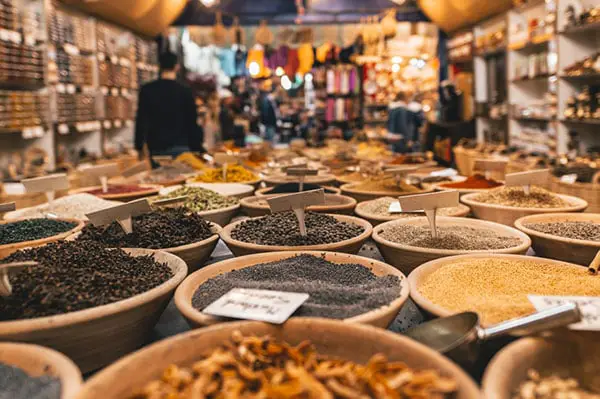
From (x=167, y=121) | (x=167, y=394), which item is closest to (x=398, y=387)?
(x=167, y=394)

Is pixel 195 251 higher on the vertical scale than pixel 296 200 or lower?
A: lower

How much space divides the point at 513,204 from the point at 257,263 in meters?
1.08

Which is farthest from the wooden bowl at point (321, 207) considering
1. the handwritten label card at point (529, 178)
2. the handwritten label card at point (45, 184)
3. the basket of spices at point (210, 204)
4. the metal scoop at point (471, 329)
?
the metal scoop at point (471, 329)

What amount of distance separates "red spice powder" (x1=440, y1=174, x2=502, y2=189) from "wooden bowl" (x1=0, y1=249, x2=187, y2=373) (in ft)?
5.54

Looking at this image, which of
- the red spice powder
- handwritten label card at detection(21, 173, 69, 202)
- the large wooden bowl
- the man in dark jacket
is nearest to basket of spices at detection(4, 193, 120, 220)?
handwritten label card at detection(21, 173, 69, 202)

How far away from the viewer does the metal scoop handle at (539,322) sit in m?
0.88

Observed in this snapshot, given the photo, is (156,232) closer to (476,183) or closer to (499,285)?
(499,285)

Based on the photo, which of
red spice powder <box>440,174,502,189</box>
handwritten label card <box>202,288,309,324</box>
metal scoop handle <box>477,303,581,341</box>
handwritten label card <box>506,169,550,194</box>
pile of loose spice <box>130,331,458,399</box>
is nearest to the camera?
pile of loose spice <box>130,331,458,399</box>

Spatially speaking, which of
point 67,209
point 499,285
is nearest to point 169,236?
point 67,209

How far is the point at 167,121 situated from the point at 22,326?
384 cm

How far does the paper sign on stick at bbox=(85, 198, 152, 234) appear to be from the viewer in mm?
1536

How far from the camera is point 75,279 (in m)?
1.19

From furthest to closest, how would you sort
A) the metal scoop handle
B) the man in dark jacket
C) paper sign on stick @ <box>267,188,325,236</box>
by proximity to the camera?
the man in dark jacket, paper sign on stick @ <box>267,188,325,236</box>, the metal scoop handle

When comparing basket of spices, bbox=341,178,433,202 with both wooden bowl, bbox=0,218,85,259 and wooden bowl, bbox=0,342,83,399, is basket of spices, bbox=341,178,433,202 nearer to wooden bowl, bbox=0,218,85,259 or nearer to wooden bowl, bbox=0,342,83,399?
wooden bowl, bbox=0,218,85,259
